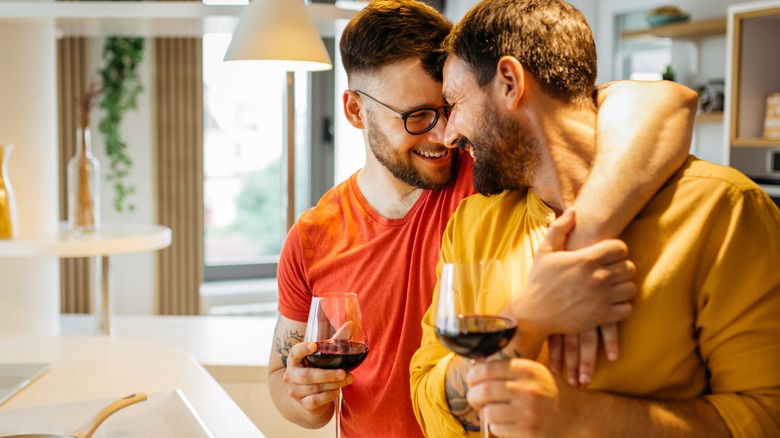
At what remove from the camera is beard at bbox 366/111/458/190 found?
1.71m

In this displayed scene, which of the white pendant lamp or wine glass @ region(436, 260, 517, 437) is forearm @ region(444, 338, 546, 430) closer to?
wine glass @ region(436, 260, 517, 437)

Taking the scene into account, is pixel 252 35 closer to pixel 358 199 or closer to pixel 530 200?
pixel 358 199

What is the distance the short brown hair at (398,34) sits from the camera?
169 centimetres

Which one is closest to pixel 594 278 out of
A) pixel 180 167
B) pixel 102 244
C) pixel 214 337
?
pixel 102 244

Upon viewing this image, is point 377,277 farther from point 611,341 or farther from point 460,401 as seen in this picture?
point 611,341

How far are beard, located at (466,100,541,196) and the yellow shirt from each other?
0.65ft

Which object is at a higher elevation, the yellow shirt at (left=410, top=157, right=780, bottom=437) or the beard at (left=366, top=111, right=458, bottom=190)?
the beard at (left=366, top=111, right=458, bottom=190)

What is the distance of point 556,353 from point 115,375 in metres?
1.19

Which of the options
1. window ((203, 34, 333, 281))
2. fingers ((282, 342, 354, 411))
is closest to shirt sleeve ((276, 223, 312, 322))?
fingers ((282, 342, 354, 411))

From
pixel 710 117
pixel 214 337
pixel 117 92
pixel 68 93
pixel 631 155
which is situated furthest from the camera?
pixel 68 93

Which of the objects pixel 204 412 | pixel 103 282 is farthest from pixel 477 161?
pixel 103 282

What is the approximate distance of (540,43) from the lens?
126 cm

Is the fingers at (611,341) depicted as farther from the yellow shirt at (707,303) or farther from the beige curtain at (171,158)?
the beige curtain at (171,158)

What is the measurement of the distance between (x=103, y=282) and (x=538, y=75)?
2141 mm
